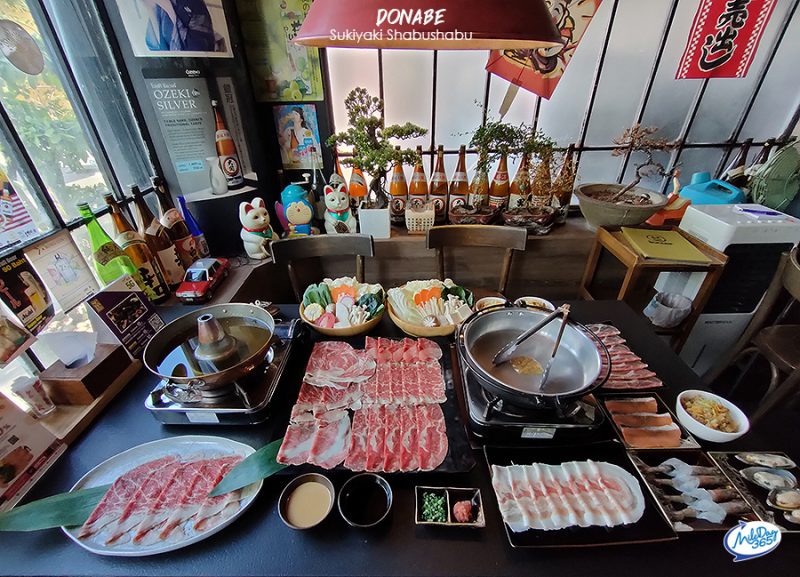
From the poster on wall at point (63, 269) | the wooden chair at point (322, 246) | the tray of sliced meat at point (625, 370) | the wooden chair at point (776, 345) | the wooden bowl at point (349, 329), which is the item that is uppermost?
the poster on wall at point (63, 269)

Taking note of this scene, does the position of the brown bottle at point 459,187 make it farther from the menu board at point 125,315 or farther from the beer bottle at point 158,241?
the menu board at point 125,315

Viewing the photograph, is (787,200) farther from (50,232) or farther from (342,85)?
(50,232)

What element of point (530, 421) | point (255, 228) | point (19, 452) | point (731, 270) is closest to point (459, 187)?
point (255, 228)

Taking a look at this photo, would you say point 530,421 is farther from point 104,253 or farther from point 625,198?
point 625,198

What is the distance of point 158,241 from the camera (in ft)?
5.76

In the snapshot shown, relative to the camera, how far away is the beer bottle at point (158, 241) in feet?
5.65

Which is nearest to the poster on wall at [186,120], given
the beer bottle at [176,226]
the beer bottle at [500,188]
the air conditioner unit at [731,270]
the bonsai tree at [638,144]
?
the beer bottle at [176,226]

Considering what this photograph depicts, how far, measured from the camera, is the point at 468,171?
254 cm

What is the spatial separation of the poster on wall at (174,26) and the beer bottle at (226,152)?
27 centimetres

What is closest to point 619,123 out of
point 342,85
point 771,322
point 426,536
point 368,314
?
point 771,322

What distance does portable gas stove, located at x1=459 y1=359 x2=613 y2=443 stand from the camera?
0.91 meters

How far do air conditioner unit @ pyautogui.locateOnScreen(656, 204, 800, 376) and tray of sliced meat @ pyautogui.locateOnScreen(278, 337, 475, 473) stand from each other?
5.64ft

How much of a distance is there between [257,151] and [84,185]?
3.16 feet

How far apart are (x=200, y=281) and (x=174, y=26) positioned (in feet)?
4.15
